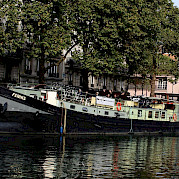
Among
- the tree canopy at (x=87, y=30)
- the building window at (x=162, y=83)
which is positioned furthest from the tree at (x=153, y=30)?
the building window at (x=162, y=83)

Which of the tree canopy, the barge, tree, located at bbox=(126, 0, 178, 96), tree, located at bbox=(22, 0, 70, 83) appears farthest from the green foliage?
tree, located at bbox=(126, 0, 178, 96)

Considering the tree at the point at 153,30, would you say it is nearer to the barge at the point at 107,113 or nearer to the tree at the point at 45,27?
the barge at the point at 107,113

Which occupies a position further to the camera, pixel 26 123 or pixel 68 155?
pixel 26 123

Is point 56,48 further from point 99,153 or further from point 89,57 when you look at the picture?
point 99,153

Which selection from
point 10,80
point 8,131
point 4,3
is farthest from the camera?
point 10,80

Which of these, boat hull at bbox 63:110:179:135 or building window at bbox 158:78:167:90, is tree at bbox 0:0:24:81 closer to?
boat hull at bbox 63:110:179:135

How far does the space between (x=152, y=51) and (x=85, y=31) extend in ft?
52.9

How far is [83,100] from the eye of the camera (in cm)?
4750

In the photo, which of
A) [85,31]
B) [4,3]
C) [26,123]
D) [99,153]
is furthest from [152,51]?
[99,153]

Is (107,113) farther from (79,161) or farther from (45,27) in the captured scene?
(79,161)

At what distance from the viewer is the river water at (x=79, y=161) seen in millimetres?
22375

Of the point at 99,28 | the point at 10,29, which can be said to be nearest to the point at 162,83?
the point at 99,28

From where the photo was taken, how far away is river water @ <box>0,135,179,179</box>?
22375 millimetres

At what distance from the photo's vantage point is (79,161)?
26.7 m
